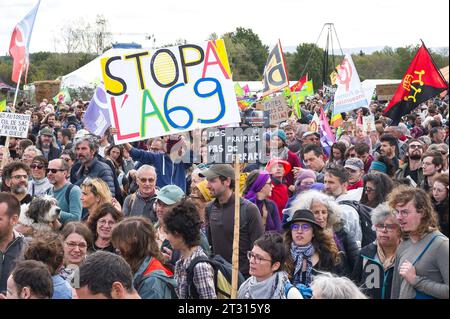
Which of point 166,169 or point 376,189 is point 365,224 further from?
point 166,169

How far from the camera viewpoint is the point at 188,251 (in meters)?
4.68

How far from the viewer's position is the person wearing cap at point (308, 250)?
16.7 feet

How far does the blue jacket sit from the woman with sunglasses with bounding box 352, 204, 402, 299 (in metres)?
4.13

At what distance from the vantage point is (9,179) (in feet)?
24.7

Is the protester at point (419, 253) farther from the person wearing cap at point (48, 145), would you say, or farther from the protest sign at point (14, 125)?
the person wearing cap at point (48, 145)

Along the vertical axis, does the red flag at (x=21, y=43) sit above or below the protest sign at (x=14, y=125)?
above

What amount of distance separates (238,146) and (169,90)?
0.96m

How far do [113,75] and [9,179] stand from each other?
1.95 metres

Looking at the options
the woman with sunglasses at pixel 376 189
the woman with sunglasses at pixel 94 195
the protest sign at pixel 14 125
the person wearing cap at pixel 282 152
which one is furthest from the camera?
the person wearing cap at pixel 282 152

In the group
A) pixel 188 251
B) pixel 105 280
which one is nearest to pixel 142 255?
pixel 188 251

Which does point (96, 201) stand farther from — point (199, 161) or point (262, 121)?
point (262, 121)

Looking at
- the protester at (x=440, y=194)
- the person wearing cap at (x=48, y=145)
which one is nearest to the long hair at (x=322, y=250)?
the protester at (x=440, y=194)

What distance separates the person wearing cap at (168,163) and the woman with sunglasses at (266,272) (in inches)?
172
